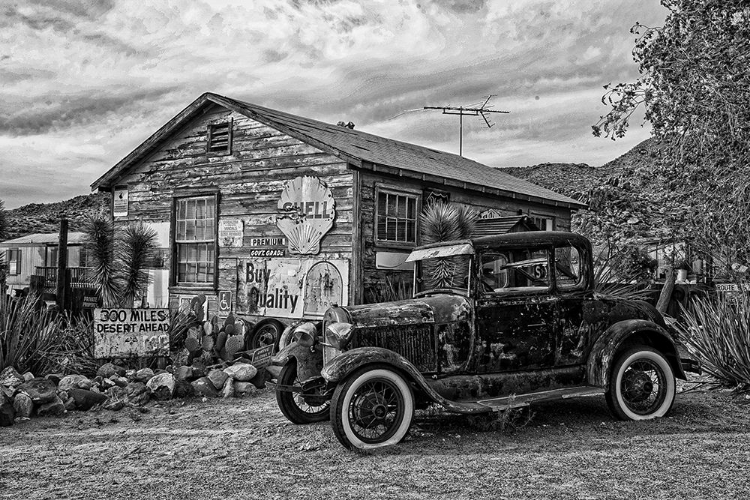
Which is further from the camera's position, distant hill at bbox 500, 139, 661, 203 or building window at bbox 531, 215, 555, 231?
distant hill at bbox 500, 139, 661, 203

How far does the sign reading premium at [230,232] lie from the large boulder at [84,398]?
5.75m

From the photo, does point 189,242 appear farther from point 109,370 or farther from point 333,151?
point 109,370

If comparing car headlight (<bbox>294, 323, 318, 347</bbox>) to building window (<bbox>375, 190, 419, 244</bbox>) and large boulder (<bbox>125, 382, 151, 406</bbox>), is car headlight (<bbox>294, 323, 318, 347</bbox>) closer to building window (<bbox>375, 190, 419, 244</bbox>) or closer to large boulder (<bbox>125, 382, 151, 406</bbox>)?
large boulder (<bbox>125, 382, 151, 406</bbox>)

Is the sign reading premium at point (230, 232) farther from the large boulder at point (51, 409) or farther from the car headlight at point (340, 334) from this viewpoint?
the car headlight at point (340, 334)

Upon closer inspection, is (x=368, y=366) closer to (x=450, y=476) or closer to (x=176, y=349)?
(x=450, y=476)

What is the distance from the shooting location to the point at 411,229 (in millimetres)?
12719

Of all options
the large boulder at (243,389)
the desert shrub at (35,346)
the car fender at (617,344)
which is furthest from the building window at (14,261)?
the car fender at (617,344)

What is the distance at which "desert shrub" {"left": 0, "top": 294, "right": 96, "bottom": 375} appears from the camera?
8.49 m

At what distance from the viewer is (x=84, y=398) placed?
293 inches

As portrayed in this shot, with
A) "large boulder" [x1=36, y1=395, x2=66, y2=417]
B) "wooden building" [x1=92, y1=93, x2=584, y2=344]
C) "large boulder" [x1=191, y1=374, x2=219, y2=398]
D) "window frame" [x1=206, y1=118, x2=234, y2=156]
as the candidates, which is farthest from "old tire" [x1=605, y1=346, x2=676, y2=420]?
"window frame" [x1=206, y1=118, x2=234, y2=156]

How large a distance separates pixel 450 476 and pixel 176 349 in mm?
6203

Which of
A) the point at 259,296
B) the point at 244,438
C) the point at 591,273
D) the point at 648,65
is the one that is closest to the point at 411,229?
the point at 259,296

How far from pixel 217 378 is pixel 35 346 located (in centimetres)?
250

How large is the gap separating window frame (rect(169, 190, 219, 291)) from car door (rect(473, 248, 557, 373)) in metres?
7.90
